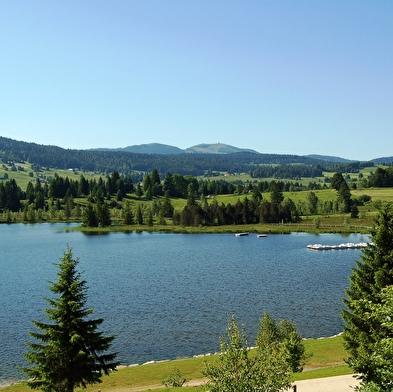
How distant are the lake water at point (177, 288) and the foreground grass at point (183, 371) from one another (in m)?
4.86

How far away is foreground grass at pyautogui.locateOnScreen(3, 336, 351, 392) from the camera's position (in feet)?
113

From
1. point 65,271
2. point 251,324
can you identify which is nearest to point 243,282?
point 251,324

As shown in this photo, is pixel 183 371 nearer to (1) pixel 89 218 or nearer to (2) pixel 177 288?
(2) pixel 177 288

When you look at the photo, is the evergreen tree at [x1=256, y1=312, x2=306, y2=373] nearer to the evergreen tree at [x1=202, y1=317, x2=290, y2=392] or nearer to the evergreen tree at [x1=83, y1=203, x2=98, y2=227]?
the evergreen tree at [x1=202, y1=317, x2=290, y2=392]

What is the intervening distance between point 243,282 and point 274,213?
311ft

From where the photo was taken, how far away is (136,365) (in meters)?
43.4

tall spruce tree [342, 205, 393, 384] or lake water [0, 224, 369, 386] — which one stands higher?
tall spruce tree [342, 205, 393, 384]

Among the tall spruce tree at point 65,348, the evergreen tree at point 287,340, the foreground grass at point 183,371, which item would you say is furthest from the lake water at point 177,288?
the tall spruce tree at point 65,348

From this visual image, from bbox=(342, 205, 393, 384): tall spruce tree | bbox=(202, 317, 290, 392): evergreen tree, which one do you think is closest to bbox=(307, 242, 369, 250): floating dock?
bbox=(342, 205, 393, 384): tall spruce tree

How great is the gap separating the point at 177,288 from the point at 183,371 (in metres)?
34.4

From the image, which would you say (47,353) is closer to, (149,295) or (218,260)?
(149,295)

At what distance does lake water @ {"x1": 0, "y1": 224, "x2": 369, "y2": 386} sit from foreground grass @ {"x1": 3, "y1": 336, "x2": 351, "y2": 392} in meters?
4.86

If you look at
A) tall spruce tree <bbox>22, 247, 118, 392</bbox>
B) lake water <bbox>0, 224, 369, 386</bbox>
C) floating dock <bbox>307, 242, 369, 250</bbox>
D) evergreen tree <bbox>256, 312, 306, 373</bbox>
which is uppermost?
tall spruce tree <bbox>22, 247, 118, 392</bbox>

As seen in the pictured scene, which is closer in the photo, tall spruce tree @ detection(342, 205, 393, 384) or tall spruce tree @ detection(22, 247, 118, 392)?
tall spruce tree @ detection(22, 247, 118, 392)
